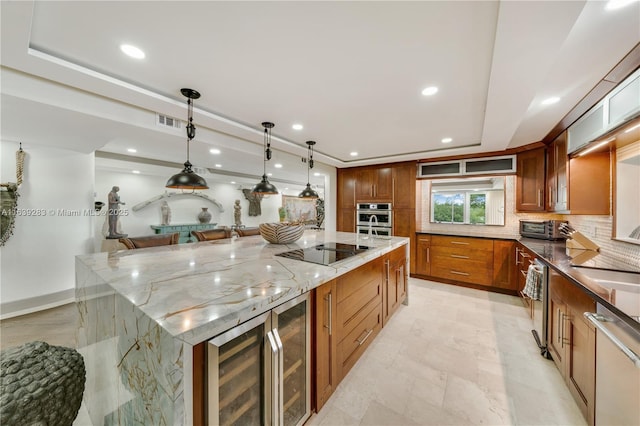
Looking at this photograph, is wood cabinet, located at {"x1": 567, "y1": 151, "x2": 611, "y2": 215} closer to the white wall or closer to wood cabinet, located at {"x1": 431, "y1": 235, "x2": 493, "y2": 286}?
wood cabinet, located at {"x1": 431, "y1": 235, "x2": 493, "y2": 286}

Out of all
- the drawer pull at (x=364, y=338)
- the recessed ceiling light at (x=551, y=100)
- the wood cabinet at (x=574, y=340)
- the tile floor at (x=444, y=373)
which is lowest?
the tile floor at (x=444, y=373)

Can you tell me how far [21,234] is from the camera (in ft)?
10.4

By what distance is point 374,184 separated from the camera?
198 inches

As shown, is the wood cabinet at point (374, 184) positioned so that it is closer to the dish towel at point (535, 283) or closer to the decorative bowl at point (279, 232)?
the dish towel at point (535, 283)

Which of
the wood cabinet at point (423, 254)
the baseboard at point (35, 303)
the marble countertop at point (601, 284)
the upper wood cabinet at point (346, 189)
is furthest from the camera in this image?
the upper wood cabinet at point (346, 189)

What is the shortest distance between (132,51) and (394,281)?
121 inches

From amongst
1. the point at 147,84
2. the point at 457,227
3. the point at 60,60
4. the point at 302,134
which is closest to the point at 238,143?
the point at 302,134

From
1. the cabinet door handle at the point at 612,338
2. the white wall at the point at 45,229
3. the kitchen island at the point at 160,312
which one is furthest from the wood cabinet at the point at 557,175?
the white wall at the point at 45,229

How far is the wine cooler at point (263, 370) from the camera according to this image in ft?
2.92

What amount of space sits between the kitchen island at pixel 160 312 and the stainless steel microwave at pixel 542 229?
122 inches

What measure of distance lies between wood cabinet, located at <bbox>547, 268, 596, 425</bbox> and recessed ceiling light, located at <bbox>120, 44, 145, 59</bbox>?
309 centimetres

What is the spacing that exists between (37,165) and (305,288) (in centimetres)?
441

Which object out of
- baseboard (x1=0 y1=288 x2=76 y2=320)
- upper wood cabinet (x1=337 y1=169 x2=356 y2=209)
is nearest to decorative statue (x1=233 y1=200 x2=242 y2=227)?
upper wood cabinet (x1=337 y1=169 x2=356 y2=209)

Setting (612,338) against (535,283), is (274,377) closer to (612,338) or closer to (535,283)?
(612,338)
